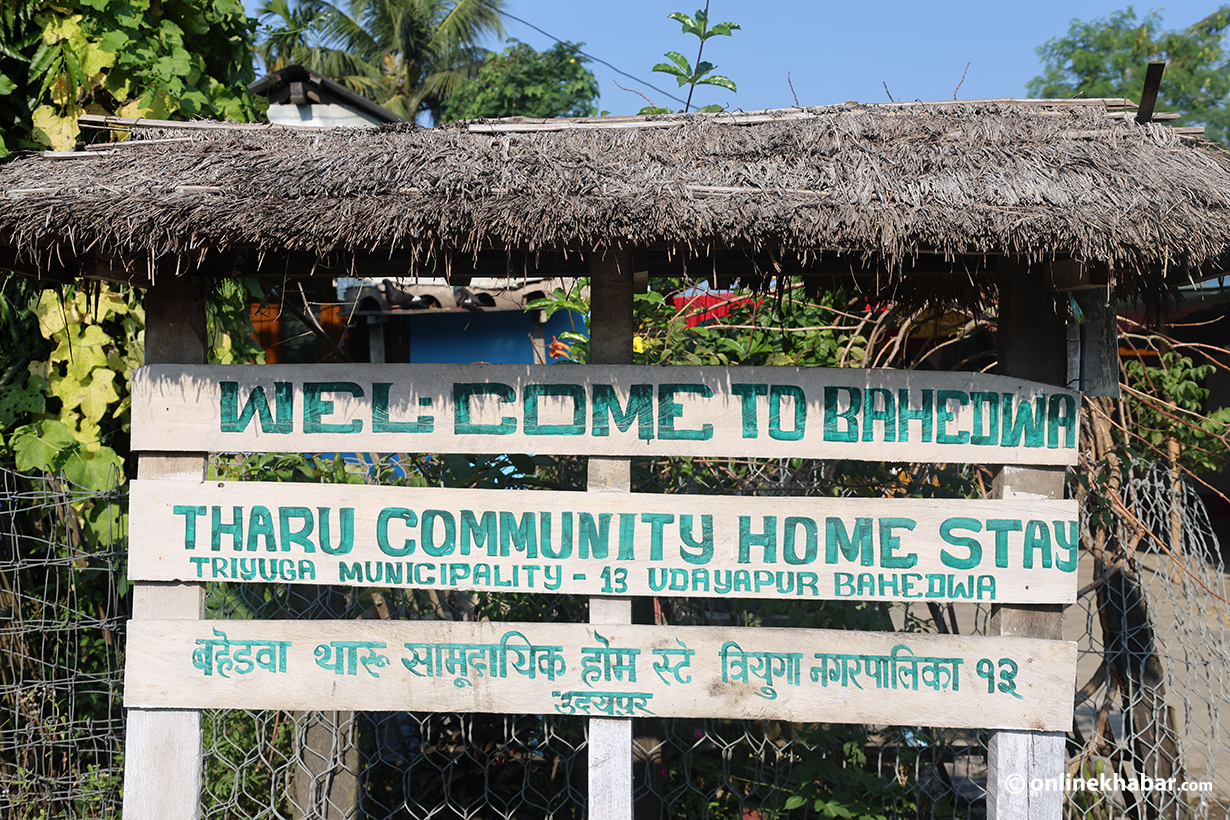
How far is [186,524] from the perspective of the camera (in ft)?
9.05

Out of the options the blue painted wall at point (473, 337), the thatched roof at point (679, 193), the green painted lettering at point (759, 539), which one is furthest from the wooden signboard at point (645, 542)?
the blue painted wall at point (473, 337)

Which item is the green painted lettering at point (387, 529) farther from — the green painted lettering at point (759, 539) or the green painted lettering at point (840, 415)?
the green painted lettering at point (840, 415)

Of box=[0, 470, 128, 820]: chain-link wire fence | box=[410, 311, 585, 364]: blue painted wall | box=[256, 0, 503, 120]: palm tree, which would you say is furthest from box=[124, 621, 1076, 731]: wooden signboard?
box=[256, 0, 503, 120]: palm tree

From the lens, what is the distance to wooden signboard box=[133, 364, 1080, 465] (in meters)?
2.70

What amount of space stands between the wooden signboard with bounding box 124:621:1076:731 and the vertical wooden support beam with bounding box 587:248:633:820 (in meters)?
0.07

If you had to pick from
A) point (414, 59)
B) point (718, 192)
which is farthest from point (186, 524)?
point (414, 59)

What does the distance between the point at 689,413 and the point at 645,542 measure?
0.44 meters

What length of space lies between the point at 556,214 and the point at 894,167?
1073mm

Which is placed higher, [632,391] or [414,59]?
[414,59]

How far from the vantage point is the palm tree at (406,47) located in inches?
858

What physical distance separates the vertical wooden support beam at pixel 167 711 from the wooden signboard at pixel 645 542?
203mm

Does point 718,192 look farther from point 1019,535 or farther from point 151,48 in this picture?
point 151,48

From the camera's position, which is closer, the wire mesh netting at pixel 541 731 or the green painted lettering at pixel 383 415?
the green painted lettering at pixel 383 415

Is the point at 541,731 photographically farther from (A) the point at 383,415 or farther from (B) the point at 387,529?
(A) the point at 383,415
